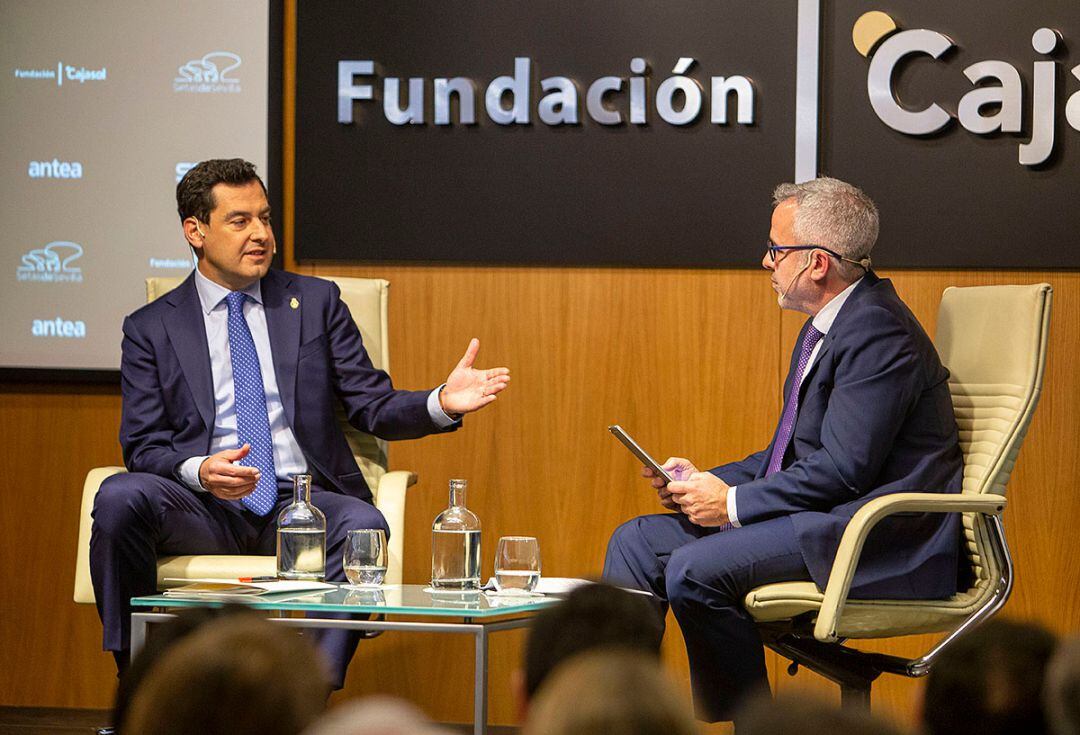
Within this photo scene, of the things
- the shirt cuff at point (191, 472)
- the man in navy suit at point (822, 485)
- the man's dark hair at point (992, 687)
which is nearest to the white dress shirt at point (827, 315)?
the man in navy suit at point (822, 485)

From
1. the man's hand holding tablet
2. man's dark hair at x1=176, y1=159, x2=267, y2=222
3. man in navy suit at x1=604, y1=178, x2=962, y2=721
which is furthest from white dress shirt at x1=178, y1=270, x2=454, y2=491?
man in navy suit at x1=604, y1=178, x2=962, y2=721

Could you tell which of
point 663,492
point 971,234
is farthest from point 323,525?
point 971,234

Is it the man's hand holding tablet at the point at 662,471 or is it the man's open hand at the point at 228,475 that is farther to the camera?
the man's open hand at the point at 228,475

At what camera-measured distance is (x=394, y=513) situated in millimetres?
3738

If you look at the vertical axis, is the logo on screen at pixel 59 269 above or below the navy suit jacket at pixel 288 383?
above

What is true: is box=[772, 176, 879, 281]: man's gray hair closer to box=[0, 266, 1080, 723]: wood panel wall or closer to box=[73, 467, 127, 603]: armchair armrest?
box=[0, 266, 1080, 723]: wood panel wall

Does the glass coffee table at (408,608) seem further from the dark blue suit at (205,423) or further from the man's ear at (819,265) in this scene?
the man's ear at (819,265)

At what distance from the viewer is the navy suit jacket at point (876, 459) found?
3.19 meters

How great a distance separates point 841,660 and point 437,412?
4.18ft

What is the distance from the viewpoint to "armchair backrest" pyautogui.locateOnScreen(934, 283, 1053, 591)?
3285 millimetres

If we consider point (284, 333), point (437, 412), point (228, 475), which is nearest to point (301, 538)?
point (228, 475)

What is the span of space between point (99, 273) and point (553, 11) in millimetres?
1650

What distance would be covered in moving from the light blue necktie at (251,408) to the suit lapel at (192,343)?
74 mm

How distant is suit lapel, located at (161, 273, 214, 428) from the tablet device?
46.8 inches
